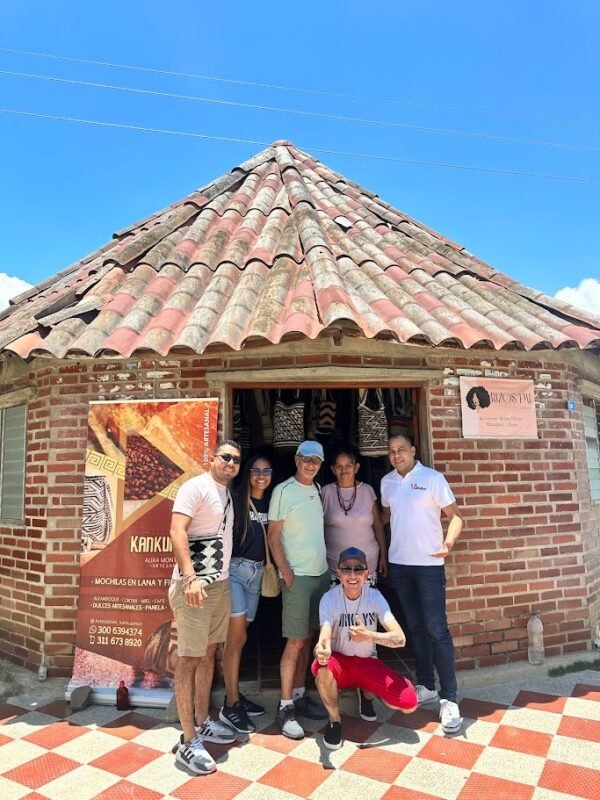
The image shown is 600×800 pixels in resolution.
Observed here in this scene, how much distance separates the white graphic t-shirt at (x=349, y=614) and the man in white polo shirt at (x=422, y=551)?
1.42 feet

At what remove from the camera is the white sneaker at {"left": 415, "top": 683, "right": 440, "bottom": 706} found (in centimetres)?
395

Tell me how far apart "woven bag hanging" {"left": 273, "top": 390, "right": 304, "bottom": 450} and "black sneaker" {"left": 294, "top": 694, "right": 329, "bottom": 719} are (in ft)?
7.85

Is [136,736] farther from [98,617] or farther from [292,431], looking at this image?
[292,431]

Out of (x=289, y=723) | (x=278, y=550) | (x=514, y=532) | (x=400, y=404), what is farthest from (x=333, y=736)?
(x=400, y=404)

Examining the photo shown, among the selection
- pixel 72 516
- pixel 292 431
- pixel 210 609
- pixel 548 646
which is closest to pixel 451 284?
pixel 292 431

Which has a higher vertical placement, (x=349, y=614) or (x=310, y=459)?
(x=310, y=459)

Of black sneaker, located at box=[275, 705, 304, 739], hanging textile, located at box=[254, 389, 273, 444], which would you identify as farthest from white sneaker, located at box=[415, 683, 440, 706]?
hanging textile, located at box=[254, 389, 273, 444]

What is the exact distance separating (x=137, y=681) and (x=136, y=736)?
0.55 metres

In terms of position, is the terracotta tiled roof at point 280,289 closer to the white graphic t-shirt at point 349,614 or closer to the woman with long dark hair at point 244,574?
the woman with long dark hair at point 244,574

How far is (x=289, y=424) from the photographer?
5.58 metres

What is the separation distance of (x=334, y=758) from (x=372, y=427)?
2924 mm

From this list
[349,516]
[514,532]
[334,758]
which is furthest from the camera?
[514,532]

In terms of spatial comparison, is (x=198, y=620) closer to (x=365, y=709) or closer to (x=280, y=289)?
(x=365, y=709)

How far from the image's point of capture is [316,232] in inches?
210
